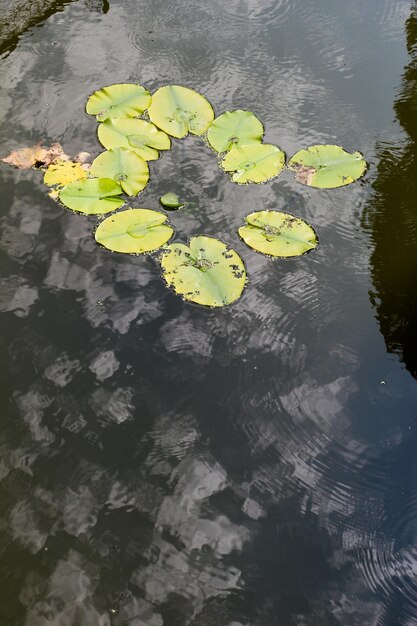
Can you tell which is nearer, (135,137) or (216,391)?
(216,391)

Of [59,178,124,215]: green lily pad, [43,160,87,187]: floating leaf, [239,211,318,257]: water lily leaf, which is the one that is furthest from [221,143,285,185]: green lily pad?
[43,160,87,187]: floating leaf

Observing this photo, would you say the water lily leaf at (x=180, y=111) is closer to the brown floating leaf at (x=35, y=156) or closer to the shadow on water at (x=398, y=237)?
the brown floating leaf at (x=35, y=156)

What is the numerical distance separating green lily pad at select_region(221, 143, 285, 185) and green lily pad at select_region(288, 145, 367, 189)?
0.26ft

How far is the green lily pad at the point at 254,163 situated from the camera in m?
2.57

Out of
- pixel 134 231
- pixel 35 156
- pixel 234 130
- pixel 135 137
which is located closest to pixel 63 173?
pixel 35 156

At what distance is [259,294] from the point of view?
225 centimetres

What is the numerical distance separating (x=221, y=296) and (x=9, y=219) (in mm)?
966

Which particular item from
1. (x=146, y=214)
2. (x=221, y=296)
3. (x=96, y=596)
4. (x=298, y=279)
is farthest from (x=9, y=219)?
(x=96, y=596)

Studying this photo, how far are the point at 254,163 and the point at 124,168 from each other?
575 millimetres

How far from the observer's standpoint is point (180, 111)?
281 centimetres

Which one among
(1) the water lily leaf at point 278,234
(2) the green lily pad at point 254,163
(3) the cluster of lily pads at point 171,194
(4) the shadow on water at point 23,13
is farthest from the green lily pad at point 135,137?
(4) the shadow on water at point 23,13

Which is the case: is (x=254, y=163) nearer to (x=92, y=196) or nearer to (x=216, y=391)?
(x=92, y=196)

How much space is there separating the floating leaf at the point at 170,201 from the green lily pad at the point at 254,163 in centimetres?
27

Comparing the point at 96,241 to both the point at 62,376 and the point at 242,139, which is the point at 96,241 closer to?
the point at 62,376
